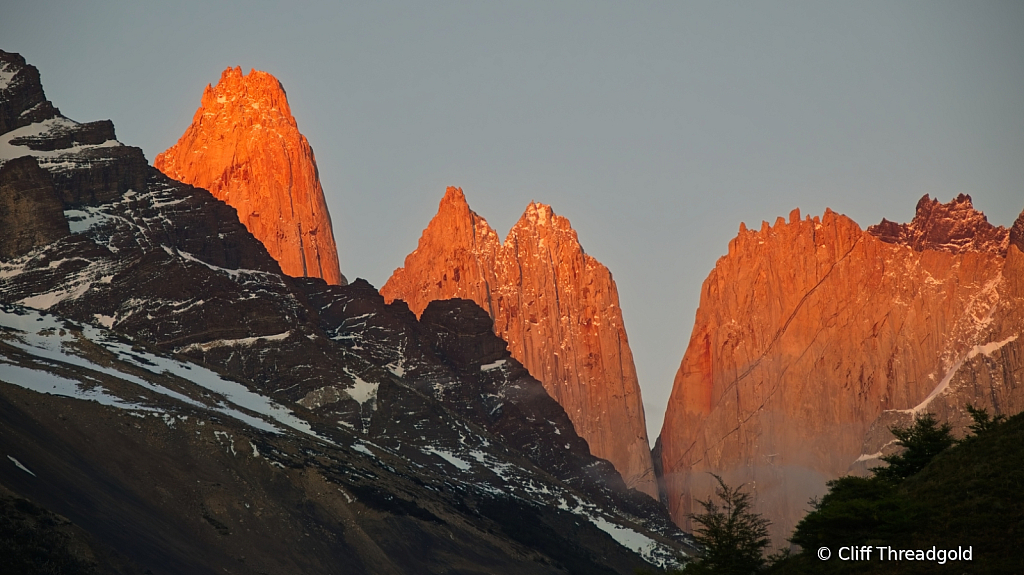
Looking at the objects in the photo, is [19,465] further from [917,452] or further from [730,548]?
[917,452]

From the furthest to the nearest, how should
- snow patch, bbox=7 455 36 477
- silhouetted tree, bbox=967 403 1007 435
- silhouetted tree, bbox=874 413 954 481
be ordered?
snow patch, bbox=7 455 36 477
silhouetted tree, bbox=874 413 954 481
silhouetted tree, bbox=967 403 1007 435

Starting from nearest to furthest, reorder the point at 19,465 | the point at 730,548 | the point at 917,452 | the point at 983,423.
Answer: the point at 730,548, the point at 983,423, the point at 917,452, the point at 19,465

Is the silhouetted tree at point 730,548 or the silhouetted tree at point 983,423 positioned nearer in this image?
the silhouetted tree at point 730,548

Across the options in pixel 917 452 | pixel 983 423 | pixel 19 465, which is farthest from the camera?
pixel 19 465

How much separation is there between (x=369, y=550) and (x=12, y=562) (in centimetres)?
5822

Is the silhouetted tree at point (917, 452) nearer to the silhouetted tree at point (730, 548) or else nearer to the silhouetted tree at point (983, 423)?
the silhouetted tree at point (983, 423)

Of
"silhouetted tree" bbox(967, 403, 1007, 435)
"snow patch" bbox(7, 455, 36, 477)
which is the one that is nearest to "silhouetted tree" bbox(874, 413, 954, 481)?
"silhouetted tree" bbox(967, 403, 1007, 435)

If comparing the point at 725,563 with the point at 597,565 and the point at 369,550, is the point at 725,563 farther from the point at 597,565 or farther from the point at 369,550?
the point at 597,565

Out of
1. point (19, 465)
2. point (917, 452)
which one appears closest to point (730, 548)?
point (917, 452)

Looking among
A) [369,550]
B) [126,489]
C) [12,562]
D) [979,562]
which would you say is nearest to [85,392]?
[126,489]

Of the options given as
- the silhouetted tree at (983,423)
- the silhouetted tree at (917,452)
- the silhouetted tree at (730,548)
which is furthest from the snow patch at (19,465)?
the silhouetted tree at (983,423)

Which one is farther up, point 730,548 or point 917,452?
point 917,452

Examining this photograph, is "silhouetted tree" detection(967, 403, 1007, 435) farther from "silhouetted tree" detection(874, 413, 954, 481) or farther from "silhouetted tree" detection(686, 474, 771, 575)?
"silhouetted tree" detection(686, 474, 771, 575)

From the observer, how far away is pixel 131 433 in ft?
515
